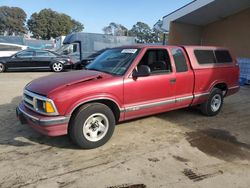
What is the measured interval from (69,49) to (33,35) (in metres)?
71.9

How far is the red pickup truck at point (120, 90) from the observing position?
4.21m

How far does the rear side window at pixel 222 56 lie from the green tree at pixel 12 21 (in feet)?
310

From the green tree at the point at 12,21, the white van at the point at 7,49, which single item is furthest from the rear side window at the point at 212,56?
the green tree at the point at 12,21

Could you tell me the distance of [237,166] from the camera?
403 centimetres

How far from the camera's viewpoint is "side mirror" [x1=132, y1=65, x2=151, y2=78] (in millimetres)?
4883

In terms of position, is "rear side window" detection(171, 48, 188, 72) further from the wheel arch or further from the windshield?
the wheel arch

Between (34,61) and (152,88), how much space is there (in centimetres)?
1219

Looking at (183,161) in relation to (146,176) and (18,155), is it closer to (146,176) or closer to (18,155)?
(146,176)

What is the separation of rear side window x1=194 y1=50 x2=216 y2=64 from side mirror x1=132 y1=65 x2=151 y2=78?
1.82 meters

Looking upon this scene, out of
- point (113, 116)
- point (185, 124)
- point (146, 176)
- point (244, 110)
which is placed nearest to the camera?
point (146, 176)

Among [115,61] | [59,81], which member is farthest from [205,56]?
[59,81]

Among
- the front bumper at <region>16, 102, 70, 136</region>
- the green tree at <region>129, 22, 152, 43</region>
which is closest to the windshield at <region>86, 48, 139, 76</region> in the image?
the front bumper at <region>16, 102, 70, 136</region>

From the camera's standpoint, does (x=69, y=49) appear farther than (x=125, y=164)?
Yes

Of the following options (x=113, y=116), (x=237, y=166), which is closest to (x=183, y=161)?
(x=237, y=166)
